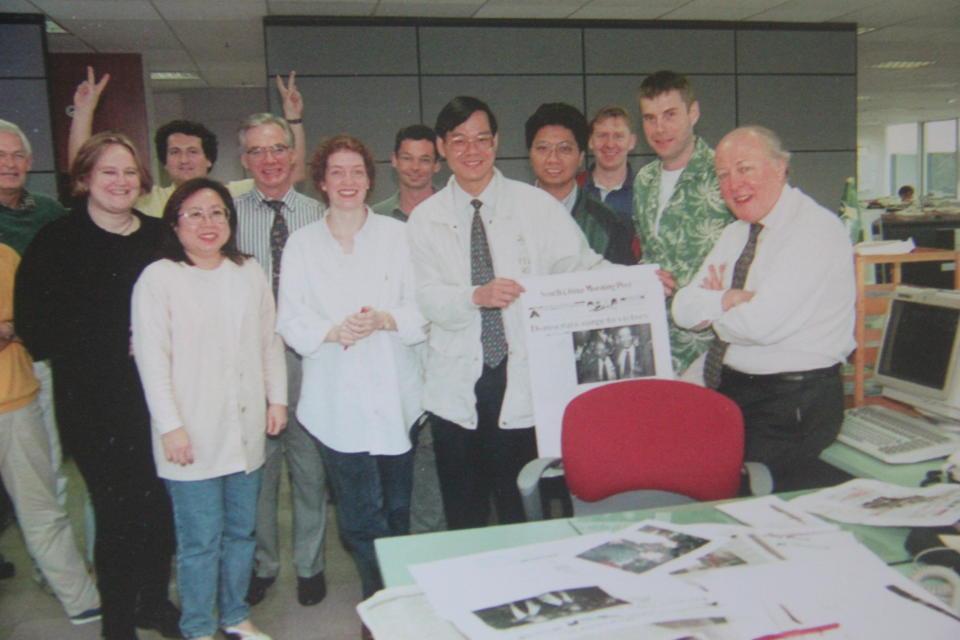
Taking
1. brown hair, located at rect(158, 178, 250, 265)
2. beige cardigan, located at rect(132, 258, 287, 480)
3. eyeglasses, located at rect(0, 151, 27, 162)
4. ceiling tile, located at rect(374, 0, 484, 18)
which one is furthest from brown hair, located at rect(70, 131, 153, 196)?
ceiling tile, located at rect(374, 0, 484, 18)

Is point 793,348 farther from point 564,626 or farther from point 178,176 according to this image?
point 178,176

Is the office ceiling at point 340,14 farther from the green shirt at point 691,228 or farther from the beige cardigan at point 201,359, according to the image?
the beige cardigan at point 201,359

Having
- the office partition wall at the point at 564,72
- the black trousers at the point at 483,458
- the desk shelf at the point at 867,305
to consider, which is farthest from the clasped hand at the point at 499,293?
the office partition wall at the point at 564,72

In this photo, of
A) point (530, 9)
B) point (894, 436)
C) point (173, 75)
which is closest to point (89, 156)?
point (894, 436)

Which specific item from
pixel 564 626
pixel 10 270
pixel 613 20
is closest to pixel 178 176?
pixel 10 270

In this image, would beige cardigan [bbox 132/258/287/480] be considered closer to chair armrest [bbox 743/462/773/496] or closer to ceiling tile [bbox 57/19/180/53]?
chair armrest [bbox 743/462/773/496]

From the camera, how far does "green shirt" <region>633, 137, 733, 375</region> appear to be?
96.7 inches

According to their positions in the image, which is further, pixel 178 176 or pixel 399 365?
pixel 178 176

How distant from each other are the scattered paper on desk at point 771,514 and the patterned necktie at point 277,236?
5.58 ft

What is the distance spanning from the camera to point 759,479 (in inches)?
72.2

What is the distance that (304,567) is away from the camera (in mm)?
2854

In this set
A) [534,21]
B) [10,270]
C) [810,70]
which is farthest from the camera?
[810,70]

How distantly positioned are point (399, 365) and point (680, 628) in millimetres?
1418

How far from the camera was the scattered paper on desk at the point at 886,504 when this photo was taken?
1430 millimetres
